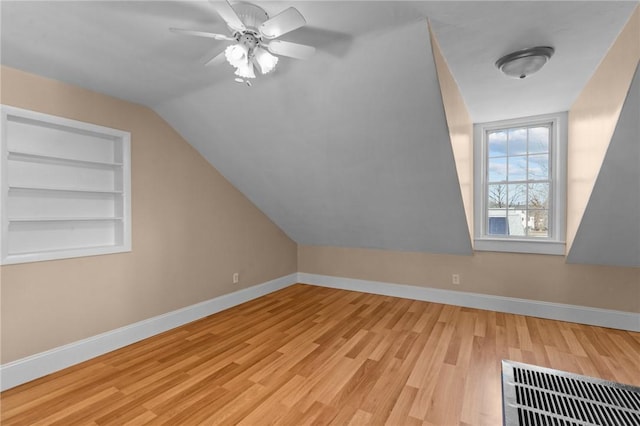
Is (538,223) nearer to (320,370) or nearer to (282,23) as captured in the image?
(320,370)

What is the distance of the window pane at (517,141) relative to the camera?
3573 millimetres

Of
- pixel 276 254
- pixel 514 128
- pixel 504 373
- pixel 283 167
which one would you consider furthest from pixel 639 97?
pixel 276 254

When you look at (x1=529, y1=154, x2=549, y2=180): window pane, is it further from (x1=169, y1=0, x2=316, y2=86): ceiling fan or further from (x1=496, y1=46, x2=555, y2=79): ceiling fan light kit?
(x1=169, y1=0, x2=316, y2=86): ceiling fan

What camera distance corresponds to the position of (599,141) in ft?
7.82

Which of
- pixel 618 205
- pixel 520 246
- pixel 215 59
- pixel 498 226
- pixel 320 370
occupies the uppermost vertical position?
pixel 215 59

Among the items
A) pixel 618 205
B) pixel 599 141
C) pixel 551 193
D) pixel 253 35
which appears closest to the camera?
pixel 253 35

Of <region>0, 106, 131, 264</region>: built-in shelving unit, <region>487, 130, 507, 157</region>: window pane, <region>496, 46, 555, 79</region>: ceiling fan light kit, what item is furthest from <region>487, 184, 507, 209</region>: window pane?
<region>0, 106, 131, 264</region>: built-in shelving unit

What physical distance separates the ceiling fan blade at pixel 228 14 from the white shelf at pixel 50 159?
1961 millimetres

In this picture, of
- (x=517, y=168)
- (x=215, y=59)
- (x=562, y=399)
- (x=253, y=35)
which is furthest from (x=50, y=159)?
(x=517, y=168)

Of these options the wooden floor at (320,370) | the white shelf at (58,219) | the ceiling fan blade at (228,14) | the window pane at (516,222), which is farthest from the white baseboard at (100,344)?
the window pane at (516,222)

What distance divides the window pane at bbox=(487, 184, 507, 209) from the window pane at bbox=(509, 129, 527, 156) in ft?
1.43

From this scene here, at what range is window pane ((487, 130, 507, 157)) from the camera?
3.68 meters

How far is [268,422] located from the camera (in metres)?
1.79

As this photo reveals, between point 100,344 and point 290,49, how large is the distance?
292 centimetres
